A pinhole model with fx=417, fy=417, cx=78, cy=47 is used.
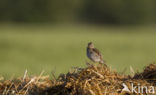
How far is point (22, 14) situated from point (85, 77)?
82.2 metres

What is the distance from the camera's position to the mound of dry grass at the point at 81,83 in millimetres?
6250

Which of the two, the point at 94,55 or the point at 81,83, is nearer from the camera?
the point at 81,83

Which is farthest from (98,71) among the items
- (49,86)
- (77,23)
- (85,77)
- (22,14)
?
(77,23)

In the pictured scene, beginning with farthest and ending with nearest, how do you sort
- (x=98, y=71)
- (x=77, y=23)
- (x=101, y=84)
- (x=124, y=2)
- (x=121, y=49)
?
(x=77, y=23) → (x=124, y=2) → (x=121, y=49) → (x=98, y=71) → (x=101, y=84)

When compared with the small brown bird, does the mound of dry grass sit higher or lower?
lower

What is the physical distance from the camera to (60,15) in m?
88.8

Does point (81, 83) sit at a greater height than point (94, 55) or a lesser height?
lesser

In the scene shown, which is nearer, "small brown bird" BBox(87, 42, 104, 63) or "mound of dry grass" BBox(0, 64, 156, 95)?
"mound of dry grass" BBox(0, 64, 156, 95)

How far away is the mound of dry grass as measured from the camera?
20.5 feet

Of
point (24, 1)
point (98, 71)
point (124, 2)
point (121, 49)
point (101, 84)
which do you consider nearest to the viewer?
point (101, 84)

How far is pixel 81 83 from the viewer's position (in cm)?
630

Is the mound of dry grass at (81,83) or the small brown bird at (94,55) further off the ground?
the small brown bird at (94,55)

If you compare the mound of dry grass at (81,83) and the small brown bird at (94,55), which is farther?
the small brown bird at (94,55)

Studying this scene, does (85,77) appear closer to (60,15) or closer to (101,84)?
(101,84)
